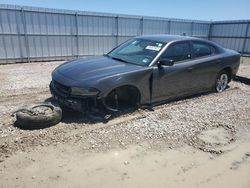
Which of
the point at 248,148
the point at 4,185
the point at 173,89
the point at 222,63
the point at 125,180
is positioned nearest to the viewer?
the point at 4,185

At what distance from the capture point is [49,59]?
1310cm

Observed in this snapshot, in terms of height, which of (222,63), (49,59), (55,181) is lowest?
(49,59)

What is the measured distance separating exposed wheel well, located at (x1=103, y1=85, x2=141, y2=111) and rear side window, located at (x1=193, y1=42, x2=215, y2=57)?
209cm

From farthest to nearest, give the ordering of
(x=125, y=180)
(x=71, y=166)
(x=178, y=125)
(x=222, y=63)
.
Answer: (x=222, y=63)
(x=178, y=125)
(x=71, y=166)
(x=125, y=180)

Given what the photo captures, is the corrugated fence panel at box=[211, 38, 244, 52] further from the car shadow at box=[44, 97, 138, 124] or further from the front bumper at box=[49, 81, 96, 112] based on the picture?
the front bumper at box=[49, 81, 96, 112]

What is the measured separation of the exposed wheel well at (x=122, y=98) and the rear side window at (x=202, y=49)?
2.09 metres

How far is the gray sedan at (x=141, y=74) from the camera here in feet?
14.8

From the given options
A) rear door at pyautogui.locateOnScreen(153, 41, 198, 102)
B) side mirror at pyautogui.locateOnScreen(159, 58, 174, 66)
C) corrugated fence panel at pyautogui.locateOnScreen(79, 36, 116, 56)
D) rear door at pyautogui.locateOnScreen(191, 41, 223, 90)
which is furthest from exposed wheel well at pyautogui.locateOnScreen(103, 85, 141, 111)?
corrugated fence panel at pyautogui.locateOnScreen(79, 36, 116, 56)

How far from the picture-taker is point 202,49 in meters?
6.41

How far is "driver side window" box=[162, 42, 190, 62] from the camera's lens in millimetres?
5555

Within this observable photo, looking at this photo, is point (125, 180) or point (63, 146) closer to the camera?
point (125, 180)

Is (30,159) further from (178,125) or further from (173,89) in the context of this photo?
(173,89)

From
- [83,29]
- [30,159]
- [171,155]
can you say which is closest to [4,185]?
[30,159]

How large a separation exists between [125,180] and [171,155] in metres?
0.96
